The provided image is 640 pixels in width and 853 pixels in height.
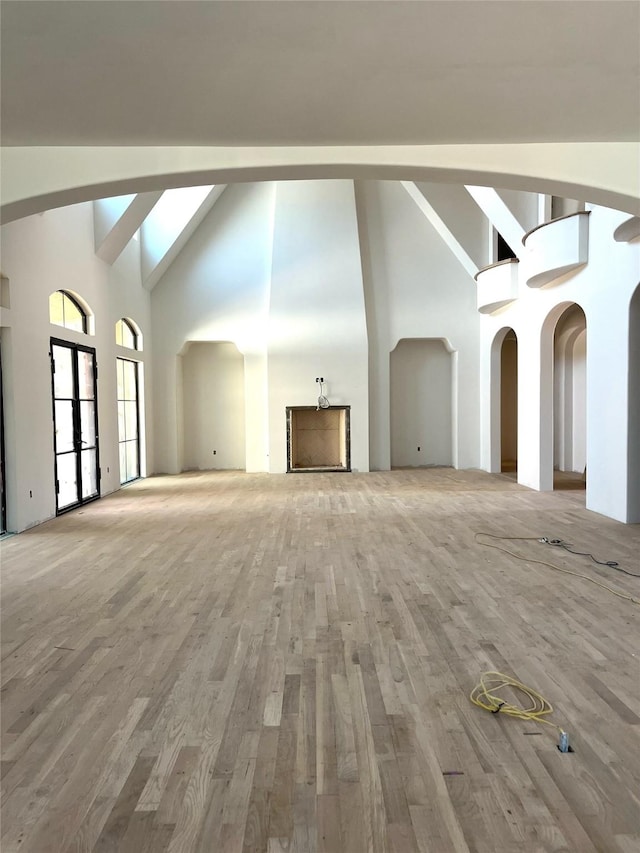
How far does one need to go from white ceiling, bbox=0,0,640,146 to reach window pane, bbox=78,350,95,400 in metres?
5.42

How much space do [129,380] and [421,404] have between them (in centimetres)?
608

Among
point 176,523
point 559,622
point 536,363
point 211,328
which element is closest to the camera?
point 559,622

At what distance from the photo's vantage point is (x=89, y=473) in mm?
9023

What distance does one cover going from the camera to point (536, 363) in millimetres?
9508

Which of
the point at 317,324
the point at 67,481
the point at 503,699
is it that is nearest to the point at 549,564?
the point at 503,699

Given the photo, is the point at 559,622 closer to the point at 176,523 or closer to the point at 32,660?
the point at 32,660

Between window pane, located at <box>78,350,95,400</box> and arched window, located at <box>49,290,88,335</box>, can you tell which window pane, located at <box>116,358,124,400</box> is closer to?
window pane, located at <box>78,350,95,400</box>

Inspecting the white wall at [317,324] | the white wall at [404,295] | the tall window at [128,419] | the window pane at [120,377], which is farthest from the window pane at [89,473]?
the white wall at [404,295]

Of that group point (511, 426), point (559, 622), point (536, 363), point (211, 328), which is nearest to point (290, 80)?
point (559, 622)

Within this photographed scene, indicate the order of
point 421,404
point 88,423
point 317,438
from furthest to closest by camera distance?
point 421,404
point 317,438
point 88,423

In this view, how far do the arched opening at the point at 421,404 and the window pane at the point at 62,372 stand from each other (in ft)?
22.8

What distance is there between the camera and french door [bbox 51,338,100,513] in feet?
25.9

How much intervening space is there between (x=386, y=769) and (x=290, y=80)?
9.99 feet

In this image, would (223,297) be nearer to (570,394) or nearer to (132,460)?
(132,460)
